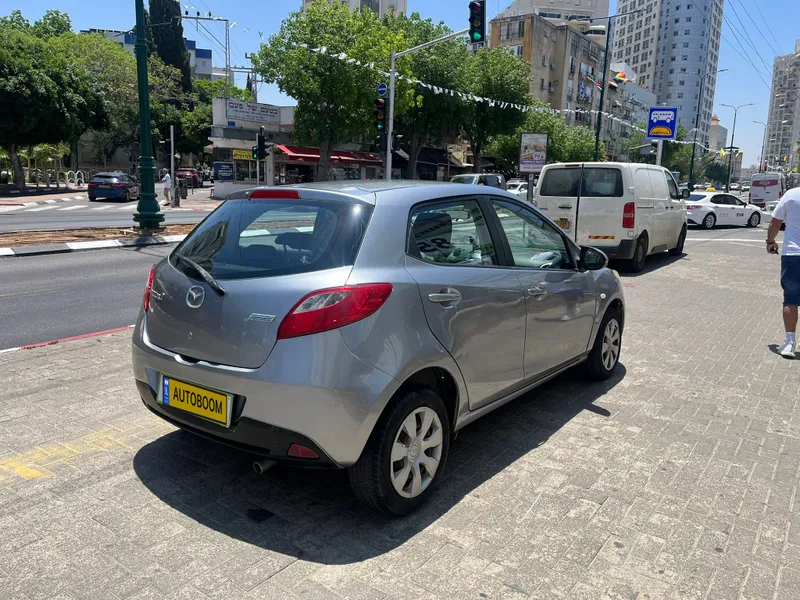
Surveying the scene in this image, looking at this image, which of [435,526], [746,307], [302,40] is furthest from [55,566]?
[302,40]

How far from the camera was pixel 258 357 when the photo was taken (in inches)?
110

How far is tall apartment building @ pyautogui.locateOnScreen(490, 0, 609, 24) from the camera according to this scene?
101 metres

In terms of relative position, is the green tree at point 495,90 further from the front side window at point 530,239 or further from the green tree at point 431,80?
the front side window at point 530,239

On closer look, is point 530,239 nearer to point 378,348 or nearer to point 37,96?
point 378,348

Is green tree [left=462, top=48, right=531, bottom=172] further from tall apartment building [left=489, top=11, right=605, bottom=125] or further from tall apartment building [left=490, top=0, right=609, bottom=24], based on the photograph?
tall apartment building [left=490, top=0, right=609, bottom=24]

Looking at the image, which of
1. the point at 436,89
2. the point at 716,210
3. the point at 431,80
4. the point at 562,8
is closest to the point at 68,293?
the point at 716,210

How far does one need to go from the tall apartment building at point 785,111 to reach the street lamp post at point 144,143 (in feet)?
401

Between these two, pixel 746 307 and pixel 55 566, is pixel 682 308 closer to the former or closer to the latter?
pixel 746 307

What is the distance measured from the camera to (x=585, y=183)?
1147cm

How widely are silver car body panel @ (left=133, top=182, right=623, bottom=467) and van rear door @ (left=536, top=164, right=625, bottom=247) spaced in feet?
25.8

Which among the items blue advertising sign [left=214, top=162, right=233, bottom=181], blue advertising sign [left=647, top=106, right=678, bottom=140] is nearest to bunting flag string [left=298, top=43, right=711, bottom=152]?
blue advertising sign [left=647, top=106, right=678, bottom=140]

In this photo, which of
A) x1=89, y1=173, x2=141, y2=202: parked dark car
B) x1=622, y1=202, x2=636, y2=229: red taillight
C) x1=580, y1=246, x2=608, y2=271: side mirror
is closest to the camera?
x1=580, y1=246, x2=608, y2=271: side mirror

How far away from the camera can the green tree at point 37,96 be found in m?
34.2

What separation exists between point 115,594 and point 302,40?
3520 centimetres
